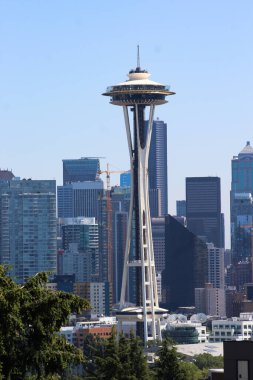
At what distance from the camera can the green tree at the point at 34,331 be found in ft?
144

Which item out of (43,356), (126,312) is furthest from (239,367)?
(126,312)

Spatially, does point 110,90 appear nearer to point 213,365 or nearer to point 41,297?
point 213,365

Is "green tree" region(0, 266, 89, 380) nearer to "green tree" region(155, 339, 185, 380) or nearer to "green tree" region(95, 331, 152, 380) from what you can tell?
"green tree" region(95, 331, 152, 380)

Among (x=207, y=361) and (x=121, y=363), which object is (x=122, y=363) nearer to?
(x=121, y=363)

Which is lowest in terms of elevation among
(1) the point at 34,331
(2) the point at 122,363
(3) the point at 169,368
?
(3) the point at 169,368

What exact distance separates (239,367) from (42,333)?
5.85 m

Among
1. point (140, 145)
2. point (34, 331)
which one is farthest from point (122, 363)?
point (140, 145)

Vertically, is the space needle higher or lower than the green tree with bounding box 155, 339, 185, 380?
higher

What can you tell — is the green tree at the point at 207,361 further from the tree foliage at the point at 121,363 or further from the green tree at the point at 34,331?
the green tree at the point at 34,331

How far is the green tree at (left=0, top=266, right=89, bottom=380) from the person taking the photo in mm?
43781

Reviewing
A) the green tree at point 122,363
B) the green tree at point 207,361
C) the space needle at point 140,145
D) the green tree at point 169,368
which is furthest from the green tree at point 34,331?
the space needle at point 140,145

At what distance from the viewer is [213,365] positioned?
154 m

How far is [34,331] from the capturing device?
4453 cm

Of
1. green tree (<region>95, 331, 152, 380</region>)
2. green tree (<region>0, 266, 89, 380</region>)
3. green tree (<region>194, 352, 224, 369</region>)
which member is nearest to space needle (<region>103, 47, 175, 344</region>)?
green tree (<region>194, 352, 224, 369</region>)
